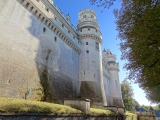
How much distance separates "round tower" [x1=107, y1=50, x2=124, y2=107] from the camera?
108ft

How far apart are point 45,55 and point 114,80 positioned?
1083 inches

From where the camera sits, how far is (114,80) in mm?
36688

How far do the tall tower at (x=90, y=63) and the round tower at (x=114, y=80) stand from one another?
14240 millimetres

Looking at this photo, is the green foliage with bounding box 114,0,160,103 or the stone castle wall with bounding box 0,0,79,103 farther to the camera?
the stone castle wall with bounding box 0,0,79,103

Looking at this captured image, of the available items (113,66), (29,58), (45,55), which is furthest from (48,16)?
(113,66)

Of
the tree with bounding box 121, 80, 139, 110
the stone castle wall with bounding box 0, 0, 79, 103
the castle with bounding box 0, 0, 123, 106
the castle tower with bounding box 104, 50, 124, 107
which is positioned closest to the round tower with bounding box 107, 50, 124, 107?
the castle tower with bounding box 104, 50, 124, 107

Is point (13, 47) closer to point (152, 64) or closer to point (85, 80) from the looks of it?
point (152, 64)

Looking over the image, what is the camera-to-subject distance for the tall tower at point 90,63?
19.5m

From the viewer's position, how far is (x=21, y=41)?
1184cm

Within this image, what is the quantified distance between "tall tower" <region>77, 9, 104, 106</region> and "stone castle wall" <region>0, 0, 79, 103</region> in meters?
3.49

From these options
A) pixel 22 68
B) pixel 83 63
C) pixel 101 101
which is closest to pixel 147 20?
pixel 22 68

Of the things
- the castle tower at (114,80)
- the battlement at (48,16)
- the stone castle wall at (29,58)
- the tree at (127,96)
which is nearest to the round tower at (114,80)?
the castle tower at (114,80)

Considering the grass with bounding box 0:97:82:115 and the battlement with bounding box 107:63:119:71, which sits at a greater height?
the battlement with bounding box 107:63:119:71

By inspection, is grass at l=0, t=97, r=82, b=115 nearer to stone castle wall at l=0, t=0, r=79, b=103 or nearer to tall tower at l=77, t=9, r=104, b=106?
stone castle wall at l=0, t=0, r=79, b=103
